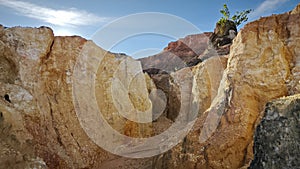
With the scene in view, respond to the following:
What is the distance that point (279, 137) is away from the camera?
2707 mm

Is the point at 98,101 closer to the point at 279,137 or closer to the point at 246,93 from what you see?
the point at 246,93

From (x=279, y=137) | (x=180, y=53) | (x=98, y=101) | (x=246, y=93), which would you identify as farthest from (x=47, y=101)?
(x=180, y=53)

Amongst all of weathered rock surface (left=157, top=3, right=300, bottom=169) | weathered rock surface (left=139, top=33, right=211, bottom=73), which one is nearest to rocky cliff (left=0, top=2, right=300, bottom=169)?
weathered rock surface (left=157, top=3, right=300, bottom=169)

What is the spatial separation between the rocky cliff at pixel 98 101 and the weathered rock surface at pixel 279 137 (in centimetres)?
193

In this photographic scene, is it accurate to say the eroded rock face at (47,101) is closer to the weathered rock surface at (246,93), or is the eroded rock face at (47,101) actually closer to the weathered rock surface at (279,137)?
the weathered rock surface at (246,93)

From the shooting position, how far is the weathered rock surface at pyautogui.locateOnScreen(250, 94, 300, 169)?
8.52ft

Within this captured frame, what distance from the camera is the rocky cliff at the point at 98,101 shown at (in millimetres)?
4863

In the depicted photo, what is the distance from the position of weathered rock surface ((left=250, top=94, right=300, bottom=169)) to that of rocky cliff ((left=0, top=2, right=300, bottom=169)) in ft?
6.34

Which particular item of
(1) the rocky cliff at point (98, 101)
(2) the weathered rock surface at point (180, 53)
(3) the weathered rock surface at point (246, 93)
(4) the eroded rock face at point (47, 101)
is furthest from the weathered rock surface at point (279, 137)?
(2) the weathered rock surface at point (180, 53)

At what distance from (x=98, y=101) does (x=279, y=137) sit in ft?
20.3

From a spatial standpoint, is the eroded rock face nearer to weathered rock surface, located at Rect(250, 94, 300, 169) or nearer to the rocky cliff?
the rocky cliff

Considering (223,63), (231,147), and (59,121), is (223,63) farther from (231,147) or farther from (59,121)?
(59,121)

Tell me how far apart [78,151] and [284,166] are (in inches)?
210

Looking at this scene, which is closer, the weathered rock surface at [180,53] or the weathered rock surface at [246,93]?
the weathered rock surface at [246,93]
